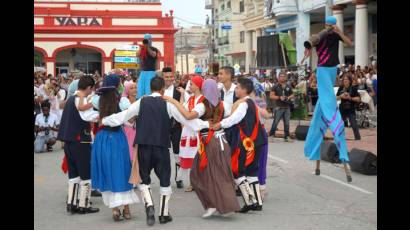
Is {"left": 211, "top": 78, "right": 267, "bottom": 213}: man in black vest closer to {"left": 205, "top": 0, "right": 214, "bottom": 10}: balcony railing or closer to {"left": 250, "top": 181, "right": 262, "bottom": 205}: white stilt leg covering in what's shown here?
{"left": 250, "top": 181, "right": 262, "bottom": 205}: white stilt leg covering

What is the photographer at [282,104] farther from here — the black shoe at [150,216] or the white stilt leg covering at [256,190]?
the black shoe at [150,216]

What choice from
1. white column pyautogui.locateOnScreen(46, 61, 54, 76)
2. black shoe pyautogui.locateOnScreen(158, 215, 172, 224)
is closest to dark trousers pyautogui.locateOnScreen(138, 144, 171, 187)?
black shoe pyautogui.locateOnScreen(158, 215, 172, 224)

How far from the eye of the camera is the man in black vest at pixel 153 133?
6.32m

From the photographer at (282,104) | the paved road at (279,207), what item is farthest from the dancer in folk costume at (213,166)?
the photographer at (282,104)

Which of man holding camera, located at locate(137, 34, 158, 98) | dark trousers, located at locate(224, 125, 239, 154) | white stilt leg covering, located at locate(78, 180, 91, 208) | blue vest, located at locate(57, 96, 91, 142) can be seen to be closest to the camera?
blue vest, located at locate(57, 96, 91, 142)

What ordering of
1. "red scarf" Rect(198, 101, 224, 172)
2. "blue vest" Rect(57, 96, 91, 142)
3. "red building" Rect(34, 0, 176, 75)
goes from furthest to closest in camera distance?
1. "red building" Rect(34, 0, 176, 75)
2. "blue vest" Rect(57, 96, 91, 142)
3. "red scarf" Rect(198, 101, 224, 172)

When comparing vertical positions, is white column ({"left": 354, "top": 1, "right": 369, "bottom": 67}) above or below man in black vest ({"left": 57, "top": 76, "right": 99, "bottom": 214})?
above

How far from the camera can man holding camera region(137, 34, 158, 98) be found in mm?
10117

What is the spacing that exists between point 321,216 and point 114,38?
1518 inches

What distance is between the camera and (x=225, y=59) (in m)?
67.4

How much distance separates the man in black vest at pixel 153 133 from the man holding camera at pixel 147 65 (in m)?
3.66

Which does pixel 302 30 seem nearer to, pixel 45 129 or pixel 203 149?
pixel 45 129

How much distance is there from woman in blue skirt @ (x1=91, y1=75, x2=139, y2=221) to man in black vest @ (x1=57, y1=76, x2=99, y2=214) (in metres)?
0.30

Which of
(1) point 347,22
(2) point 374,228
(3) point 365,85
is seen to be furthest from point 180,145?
(1) point 347,22
